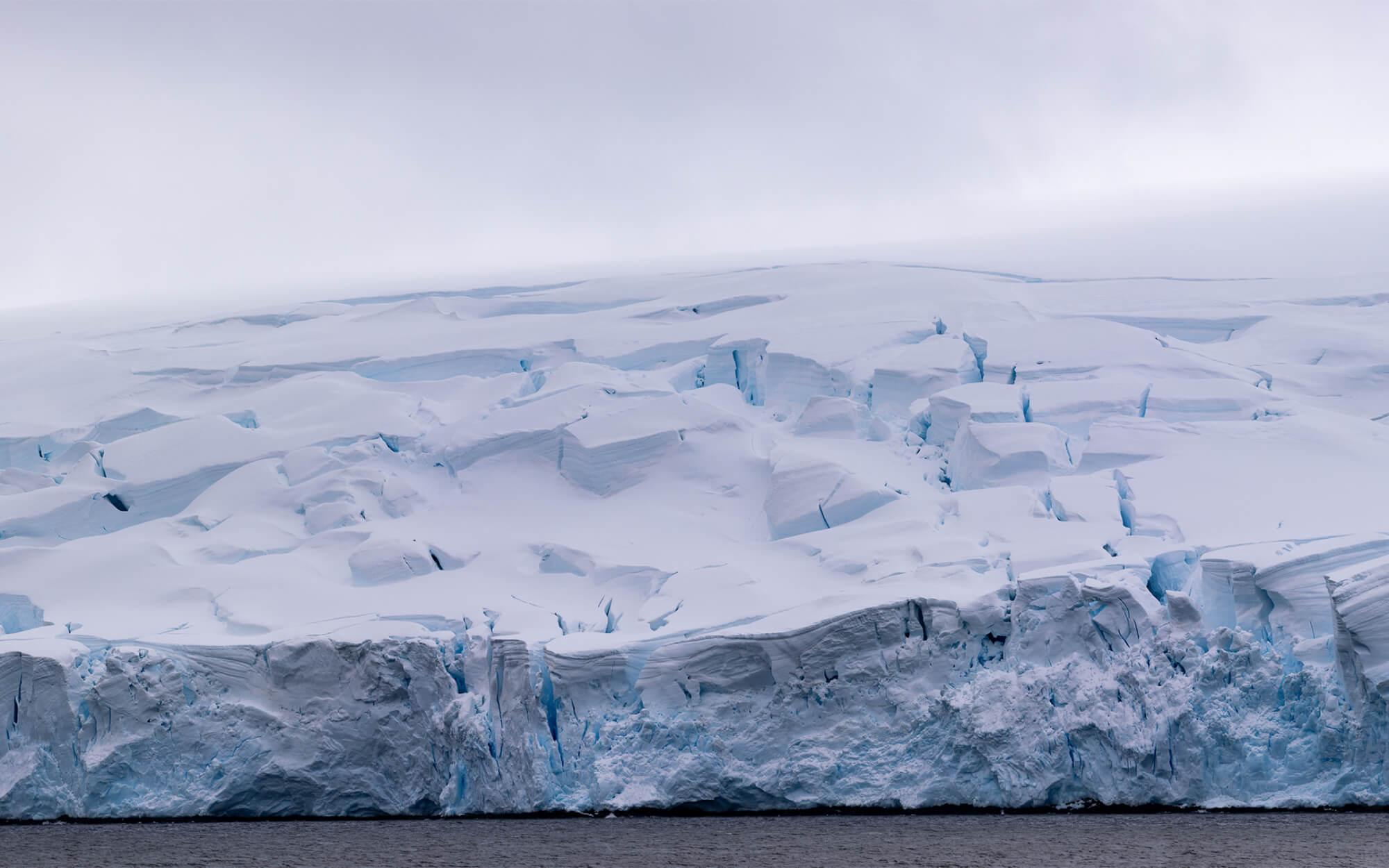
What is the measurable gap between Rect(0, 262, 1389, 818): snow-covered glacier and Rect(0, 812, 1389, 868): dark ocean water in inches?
7.3

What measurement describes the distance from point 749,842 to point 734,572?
1.56m

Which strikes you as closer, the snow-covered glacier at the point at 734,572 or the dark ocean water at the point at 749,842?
the dark ocean water at the point at 749,842

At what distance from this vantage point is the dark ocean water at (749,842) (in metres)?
4.50

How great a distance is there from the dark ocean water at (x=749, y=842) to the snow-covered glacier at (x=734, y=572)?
0.18 m

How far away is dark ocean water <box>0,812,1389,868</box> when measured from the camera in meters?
4.50

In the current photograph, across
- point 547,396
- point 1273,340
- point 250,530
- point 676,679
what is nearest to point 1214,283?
point 1273,340

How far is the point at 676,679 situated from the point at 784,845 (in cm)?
99

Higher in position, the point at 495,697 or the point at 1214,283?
the point at 1214,283

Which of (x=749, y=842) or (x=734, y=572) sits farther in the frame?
(x=734, y=572)

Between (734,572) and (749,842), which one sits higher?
(734,572)

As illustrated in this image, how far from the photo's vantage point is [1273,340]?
830cm

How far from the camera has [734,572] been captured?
243 inches

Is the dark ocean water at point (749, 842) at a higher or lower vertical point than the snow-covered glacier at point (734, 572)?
lower

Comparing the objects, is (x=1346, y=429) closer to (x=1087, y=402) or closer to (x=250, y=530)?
(x=1087, y=402)
